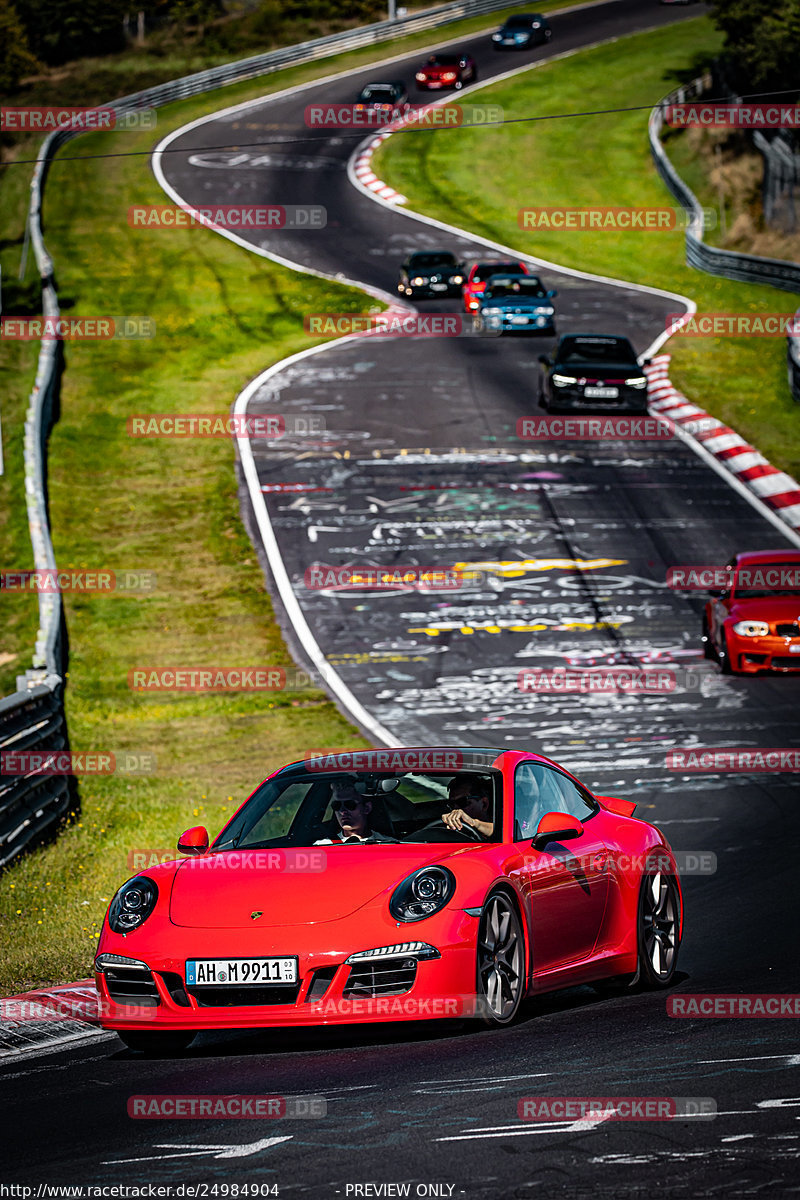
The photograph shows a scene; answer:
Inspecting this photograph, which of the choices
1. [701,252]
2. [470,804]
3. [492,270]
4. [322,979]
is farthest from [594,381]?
[322,979]

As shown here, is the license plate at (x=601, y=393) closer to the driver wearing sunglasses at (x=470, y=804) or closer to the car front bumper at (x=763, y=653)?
the car front bumper at (x=763, y=653)

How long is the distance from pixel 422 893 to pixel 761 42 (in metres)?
48.9

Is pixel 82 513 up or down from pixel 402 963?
down

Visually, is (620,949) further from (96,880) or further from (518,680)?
(518,680)

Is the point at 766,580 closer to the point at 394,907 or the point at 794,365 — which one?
the point at 794,365

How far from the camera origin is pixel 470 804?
8320mm

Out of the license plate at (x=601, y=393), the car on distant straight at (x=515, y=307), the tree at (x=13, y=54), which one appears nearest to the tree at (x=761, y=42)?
the car on distant straight at (x=515, y=307)

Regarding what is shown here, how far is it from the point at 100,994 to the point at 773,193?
4415 centimetres

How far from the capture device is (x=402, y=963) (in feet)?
23.3

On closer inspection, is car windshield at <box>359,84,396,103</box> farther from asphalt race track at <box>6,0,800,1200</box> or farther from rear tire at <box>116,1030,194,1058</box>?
rear tire at <box>116,1030,194,1058</box>

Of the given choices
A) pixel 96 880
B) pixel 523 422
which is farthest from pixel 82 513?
pixel 96 880

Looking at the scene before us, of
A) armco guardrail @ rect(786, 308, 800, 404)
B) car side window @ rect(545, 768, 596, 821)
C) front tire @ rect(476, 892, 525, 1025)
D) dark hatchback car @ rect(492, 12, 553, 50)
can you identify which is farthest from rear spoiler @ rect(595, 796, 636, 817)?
dark hatchback car @ rect(492, 12, 553, 50)

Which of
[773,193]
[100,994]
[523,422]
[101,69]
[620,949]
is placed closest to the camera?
[100,994]

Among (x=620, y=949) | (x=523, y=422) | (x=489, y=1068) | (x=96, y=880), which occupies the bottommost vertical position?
(x=523, y=422)
